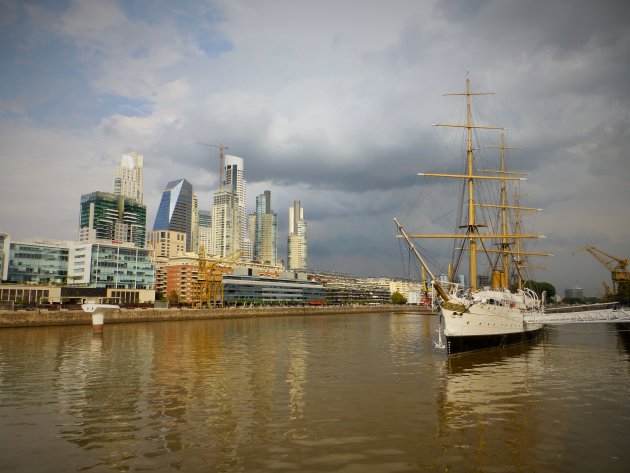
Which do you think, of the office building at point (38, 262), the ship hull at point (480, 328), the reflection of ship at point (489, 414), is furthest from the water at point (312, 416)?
the office building at point (38, 262)

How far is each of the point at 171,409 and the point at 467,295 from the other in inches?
1250

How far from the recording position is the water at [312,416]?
13.9 m

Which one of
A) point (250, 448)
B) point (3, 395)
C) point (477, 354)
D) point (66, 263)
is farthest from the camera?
point (66, 263)

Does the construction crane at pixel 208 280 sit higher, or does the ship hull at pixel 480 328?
the construction crane at pixel 208 280

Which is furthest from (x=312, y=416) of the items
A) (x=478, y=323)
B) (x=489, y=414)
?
(x=478, y=323)

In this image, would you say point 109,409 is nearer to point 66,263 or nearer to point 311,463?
point 311,463

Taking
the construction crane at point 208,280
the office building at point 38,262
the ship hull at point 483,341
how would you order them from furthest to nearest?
1. the construction crane at point 208,280
2. the office building at point 38,262
3. the ship hull at point 483,341

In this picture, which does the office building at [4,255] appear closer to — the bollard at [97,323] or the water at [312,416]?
the bollard at [97,323]

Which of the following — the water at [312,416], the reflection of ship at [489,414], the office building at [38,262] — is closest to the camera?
the water at [312,416]

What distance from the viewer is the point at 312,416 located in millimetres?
18922

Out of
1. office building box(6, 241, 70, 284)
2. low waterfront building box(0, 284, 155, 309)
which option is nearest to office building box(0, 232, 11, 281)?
office building box(6, 241, 70, 284)

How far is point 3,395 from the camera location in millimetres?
22766

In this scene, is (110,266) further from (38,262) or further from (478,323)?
(478,323)

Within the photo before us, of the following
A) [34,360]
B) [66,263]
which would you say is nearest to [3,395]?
[34,360]
